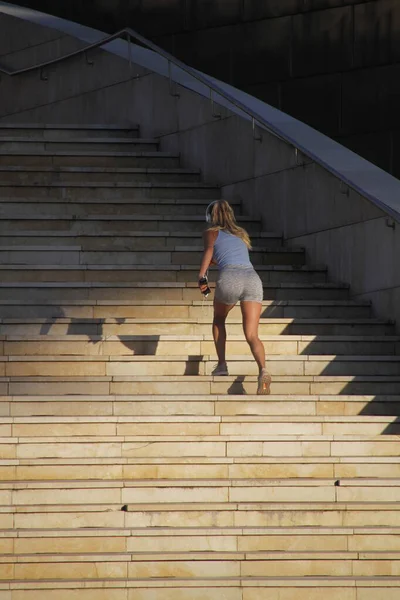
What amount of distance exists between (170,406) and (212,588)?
2.06 m

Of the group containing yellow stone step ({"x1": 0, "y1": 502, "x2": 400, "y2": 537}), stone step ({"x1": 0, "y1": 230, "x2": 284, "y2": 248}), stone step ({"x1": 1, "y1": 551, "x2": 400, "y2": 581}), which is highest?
stone step ({"x1": 0, "y1": 230, "x2": 284, "y2": 248})

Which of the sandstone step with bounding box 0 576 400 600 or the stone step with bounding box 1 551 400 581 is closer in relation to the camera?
the sandstone step with bounding box 0 576 400 600

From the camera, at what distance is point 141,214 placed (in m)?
14.4

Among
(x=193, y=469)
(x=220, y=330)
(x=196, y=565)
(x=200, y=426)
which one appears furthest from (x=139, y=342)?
(x=196, y=565)

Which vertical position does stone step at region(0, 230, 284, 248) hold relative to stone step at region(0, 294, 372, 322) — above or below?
above

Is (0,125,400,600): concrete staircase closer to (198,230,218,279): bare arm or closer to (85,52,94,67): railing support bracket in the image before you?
(198,230,218,279): bare arm

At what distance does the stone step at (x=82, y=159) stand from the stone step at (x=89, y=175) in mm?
440

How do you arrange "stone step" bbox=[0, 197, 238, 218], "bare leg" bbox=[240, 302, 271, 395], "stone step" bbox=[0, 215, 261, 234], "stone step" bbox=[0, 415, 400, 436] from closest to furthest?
1. "stone step" bbox=[0, 415, 400, 436]
2. "bare leg" bbox=[240, 302, 271, 395]
3. "stone step" bbox=[0, 215, 261, 234]
4. "stone step" bbox=[0, 197, 238, 218]

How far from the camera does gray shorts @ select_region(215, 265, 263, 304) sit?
1065 centimetres

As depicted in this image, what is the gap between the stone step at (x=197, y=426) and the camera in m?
9.73

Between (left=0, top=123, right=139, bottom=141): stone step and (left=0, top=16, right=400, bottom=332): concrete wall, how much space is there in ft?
0.78

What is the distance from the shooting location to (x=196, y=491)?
30.0ft

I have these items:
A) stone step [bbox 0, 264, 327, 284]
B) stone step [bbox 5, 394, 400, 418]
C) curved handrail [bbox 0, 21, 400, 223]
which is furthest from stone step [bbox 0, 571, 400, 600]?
stone step [bbox 0, 264, 327, 284]

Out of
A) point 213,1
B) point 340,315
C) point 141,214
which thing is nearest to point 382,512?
point 340,315
